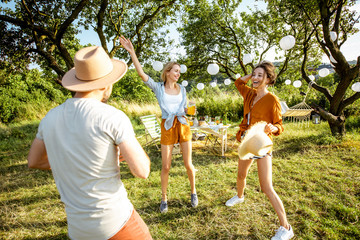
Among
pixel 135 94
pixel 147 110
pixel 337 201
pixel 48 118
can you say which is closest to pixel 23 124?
pixel 147 110

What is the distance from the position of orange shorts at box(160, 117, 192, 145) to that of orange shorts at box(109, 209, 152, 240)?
1391 millimetres

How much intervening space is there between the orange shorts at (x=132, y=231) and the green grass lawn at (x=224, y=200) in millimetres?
1406

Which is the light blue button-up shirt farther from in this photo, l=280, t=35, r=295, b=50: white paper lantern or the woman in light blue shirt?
l=280, t=35, r=295, b=50: white paper lantern

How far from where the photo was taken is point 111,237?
1019mm

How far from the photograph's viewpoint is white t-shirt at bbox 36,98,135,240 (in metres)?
0.89

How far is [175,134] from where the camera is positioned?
8.28 feet

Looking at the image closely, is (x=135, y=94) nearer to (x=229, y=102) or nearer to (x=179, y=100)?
(x=229, y=102)

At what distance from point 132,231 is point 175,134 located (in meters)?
1.55

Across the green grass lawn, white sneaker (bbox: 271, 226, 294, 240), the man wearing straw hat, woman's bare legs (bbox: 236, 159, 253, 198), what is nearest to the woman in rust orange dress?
white sneaker (bbox: 271, 226, 294, 240)

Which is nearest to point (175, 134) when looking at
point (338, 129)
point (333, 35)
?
point (333, 35)

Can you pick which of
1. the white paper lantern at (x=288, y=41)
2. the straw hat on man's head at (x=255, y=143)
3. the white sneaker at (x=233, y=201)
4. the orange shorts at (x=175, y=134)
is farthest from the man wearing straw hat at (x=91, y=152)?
the white paper lantern at (x=288, y=41)

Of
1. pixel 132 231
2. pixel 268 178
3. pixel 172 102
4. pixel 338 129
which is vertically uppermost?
pixel 172 102

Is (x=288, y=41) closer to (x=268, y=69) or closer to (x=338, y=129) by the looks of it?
(x=268, y=69)

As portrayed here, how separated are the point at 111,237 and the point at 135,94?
2358 centimetres
